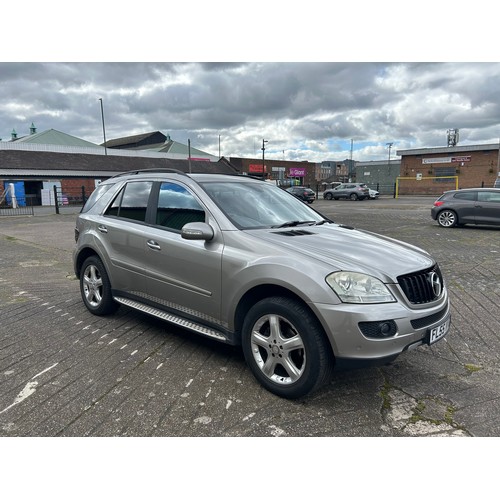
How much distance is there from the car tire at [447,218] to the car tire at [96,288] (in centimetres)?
1257

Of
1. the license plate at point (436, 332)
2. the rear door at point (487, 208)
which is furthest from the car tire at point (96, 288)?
the rear door at point (487, 208)

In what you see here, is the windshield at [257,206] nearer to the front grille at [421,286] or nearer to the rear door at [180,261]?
the rear door at [180,261]

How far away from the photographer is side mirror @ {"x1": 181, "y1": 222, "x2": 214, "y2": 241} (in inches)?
128

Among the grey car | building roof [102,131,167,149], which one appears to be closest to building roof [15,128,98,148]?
building roof [102,131,167,149]

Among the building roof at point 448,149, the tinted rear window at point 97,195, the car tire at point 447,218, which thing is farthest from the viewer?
the building roof at point 448,149

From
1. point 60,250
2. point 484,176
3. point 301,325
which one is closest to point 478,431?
point 301,325

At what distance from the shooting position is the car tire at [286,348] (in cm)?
268

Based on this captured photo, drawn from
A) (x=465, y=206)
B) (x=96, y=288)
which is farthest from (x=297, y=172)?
(x=96, y=288)

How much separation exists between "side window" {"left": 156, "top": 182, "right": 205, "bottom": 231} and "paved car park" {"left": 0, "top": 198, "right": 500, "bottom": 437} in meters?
1.21

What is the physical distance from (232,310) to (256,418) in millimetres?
833

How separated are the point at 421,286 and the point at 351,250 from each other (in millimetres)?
574

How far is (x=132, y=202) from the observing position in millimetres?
4398

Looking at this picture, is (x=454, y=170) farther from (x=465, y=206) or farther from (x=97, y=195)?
(x=97, y=195)

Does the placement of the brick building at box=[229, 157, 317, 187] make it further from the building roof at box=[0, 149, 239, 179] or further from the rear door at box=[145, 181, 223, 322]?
the rear door at box=[145, 181, 223, 322]
